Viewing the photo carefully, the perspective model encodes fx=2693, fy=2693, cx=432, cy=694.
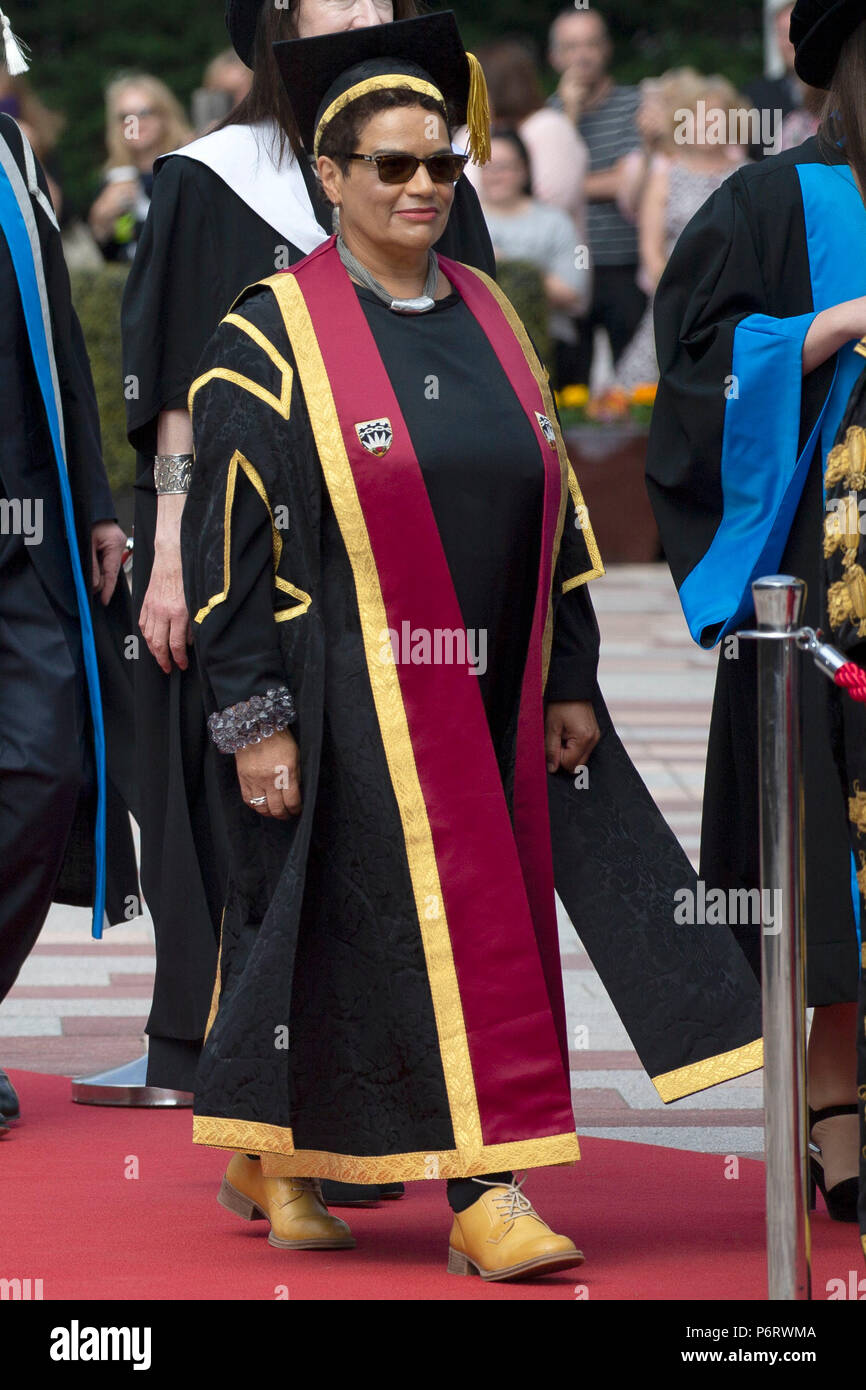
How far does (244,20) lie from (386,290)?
3.44 ft

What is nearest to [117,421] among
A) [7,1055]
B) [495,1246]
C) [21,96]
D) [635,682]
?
[21,96]

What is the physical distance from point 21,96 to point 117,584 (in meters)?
7.13

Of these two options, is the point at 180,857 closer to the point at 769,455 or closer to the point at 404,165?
the point at 769,455

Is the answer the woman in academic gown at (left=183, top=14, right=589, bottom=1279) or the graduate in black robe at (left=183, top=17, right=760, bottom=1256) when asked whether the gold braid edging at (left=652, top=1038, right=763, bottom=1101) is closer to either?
the graduate in black robe at (left=183, top=17, right=760, bottom=1256)

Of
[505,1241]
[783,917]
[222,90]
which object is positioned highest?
[222,90]

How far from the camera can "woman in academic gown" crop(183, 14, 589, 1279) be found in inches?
169

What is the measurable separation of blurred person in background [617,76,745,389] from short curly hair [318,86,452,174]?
955 centimetres

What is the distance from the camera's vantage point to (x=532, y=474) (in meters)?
4.37

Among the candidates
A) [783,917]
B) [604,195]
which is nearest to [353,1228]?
[783,917]

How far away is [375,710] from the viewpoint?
170 inches

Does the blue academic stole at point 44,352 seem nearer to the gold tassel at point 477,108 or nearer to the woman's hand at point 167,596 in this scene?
the woman's hand at point 167,596

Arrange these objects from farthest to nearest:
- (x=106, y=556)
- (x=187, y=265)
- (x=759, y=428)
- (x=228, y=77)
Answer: (x=228, y=77) < (x=106, y=556) < (x=187, y=265) < (x=759, y=428)
